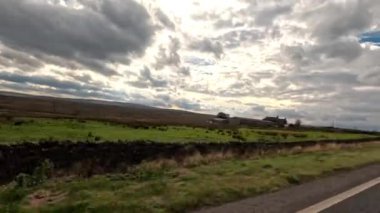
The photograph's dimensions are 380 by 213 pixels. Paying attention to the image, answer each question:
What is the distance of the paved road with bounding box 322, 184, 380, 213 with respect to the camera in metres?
9.26

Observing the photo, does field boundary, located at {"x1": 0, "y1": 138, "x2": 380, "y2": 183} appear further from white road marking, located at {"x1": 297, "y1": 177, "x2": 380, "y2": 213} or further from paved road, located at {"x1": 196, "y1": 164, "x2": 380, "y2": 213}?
white road marking, located at {"x1": 297, "y1": 177, "x2": 380, "y2": 213}

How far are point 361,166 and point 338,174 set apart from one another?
4043 millimetres

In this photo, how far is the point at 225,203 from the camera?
9844 millimetres

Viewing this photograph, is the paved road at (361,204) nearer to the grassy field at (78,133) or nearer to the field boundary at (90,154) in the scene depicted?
the field boundary at (90,154)

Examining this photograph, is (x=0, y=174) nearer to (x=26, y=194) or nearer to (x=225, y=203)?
(x=26, y=194)

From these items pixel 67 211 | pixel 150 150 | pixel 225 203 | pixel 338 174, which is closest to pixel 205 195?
pixel 225 203

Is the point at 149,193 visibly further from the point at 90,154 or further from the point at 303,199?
the point at 90,154

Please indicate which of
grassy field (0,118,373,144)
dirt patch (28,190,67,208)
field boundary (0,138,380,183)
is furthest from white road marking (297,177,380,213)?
grassy field (0,118,373,144)

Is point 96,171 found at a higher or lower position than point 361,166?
lower

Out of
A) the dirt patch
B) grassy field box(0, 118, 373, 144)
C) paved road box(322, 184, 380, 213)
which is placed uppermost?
grassy field box(0, 118, 373, 144)

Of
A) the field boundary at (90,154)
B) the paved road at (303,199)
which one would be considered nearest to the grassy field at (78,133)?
the field boundary at (90,154)

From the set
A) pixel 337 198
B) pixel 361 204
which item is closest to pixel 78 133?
pixel 337 198

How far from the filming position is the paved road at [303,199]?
9016 mm

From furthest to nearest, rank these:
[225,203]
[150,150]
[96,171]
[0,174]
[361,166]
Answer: [150,150] < [96,171] < [0,174] < [361,166] < [225,203]
